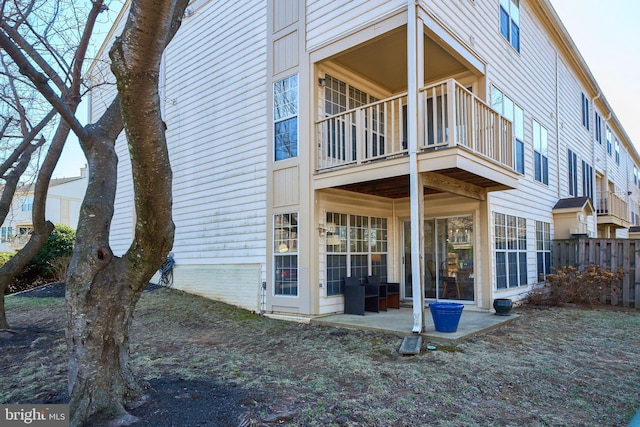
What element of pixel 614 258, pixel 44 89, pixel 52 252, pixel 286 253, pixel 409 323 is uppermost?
pixel 44 89

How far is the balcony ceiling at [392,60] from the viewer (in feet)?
26.6

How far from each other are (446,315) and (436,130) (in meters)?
3.06

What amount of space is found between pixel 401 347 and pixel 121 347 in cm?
381

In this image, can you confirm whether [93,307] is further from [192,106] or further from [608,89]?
[608,89]

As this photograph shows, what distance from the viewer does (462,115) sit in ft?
23.9

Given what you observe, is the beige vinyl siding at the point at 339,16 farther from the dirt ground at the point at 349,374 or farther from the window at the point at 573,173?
the window at the point at 573,173

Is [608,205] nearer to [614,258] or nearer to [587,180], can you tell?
[587,180]

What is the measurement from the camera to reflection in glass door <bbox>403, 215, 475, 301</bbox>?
9414mm

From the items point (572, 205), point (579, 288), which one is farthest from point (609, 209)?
point (579, 288)

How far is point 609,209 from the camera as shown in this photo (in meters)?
17.4

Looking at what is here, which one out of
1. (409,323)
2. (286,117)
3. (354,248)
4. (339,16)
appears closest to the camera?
(409,323)

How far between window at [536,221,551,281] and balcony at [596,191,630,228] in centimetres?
582

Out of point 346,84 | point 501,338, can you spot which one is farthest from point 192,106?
point 501,338

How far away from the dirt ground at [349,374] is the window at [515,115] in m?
4.39
